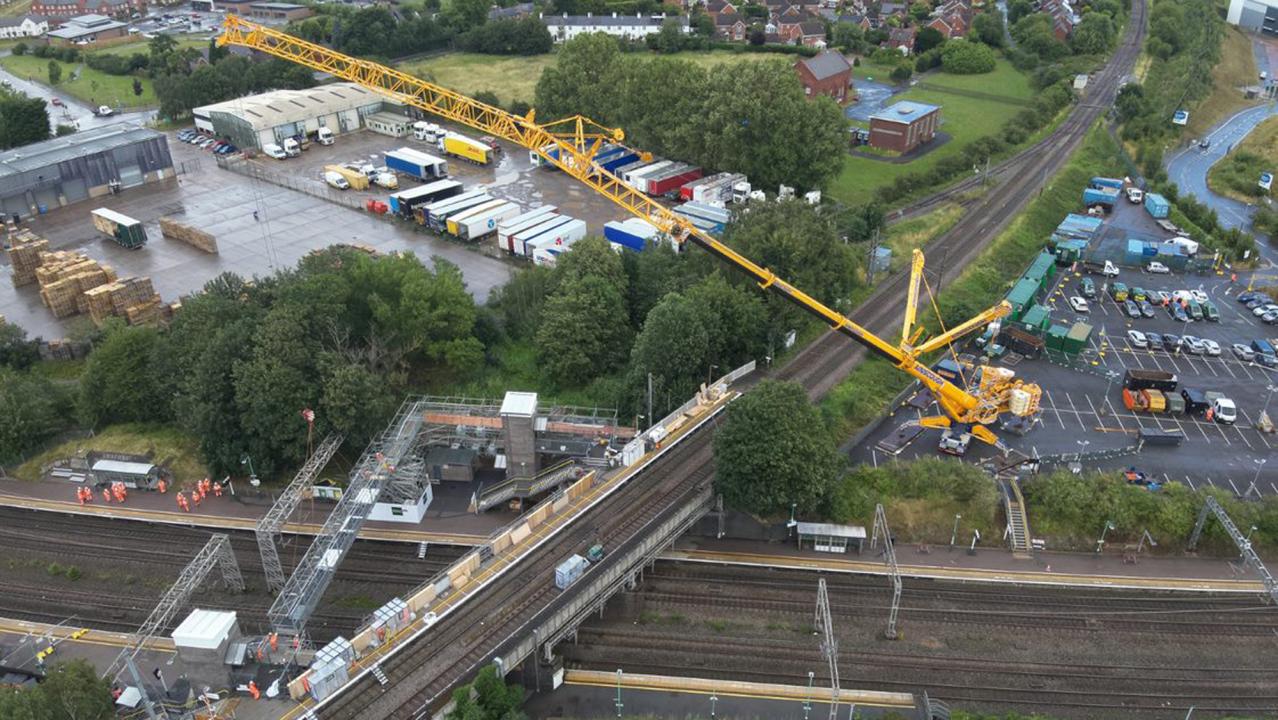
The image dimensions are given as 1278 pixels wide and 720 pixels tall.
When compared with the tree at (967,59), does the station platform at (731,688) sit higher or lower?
lower

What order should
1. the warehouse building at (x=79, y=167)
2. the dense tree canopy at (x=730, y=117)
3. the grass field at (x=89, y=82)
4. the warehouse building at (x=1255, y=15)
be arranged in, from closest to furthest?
the dense tree canopy at (x=730, y=117) → the warehouse building at (x=79, y=167) → the grass field at (x=89, y=82) → the warehouse building at (x=1255, y=15)

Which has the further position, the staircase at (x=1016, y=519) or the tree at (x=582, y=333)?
the tree at (x=582, y=333)


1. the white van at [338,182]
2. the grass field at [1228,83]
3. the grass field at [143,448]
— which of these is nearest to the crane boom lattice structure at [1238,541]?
the grass field at [143,448]

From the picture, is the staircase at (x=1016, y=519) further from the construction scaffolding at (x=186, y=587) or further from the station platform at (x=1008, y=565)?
the construction scaffolding at (x=186, y=587)

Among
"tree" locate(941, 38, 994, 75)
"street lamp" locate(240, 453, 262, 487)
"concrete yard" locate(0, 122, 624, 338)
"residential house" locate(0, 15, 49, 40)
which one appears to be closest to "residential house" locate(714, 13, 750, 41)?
"tree" locate(941, 38, 994, 75)

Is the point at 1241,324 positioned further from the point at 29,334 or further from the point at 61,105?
the point at 61,105

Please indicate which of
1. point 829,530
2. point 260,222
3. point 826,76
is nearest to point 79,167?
point 260,222

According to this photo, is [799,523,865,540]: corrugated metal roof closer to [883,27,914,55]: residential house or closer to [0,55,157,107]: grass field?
[883,27,914,55]: residential house

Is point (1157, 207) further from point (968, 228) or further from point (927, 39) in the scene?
point (927, 39)
